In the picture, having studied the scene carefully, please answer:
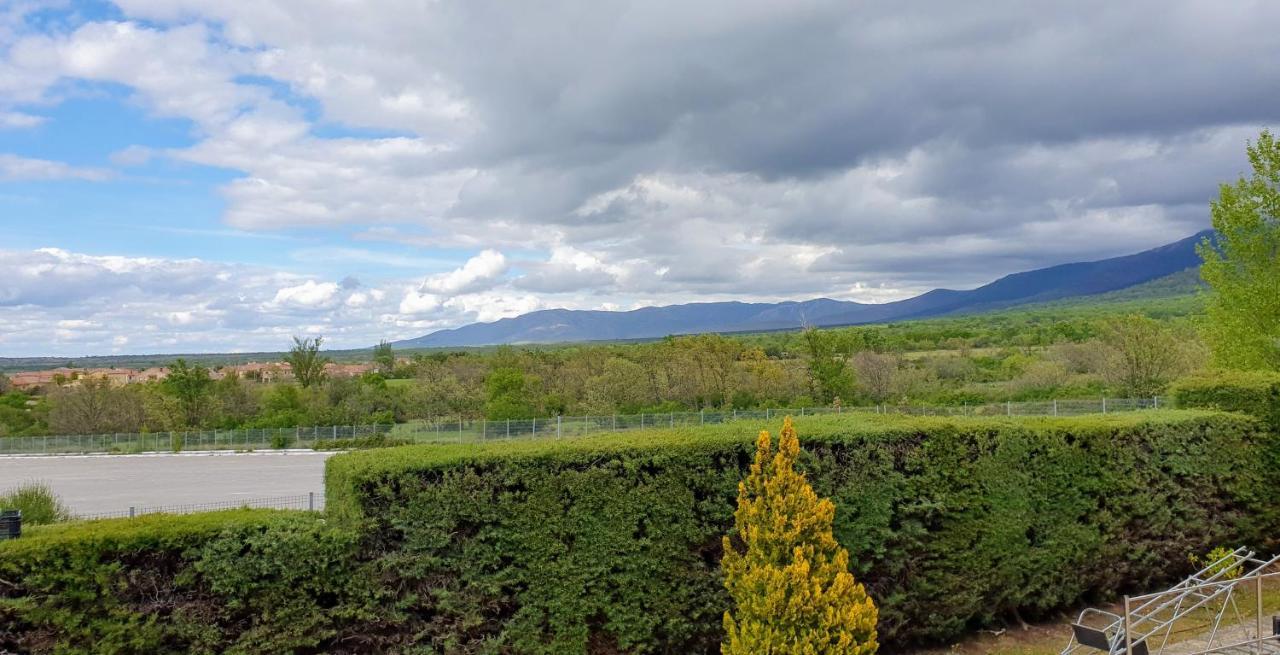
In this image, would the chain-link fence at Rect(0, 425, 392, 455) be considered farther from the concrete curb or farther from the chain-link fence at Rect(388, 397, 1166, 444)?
the chain-link fence at Rect(388, 397, 1166, 444)

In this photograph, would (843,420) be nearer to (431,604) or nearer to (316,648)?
(431,604)

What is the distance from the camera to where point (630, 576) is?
7.44 meters

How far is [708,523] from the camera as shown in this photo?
7703mm

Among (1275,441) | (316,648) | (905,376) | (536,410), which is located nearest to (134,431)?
(536,410)

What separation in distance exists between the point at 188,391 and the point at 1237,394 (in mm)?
59954

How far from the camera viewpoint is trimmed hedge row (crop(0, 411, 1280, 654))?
619 cm

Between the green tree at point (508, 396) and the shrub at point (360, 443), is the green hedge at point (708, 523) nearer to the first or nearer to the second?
the shrub at point (360, 443)

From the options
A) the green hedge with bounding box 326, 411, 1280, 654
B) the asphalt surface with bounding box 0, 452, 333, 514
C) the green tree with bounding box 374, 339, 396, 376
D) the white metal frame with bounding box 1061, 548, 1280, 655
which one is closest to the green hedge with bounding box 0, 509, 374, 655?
the green hedge with bounding box 326, 411, 1280, 654

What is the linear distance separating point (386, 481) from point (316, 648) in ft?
5.02

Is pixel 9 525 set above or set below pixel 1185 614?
above

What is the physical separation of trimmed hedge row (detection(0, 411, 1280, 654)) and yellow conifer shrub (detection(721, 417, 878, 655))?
139 centimetres

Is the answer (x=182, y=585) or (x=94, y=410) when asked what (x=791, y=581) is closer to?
(x=182, y=585)

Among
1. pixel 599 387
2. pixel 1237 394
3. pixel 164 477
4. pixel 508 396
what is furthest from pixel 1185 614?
pixel 508 396

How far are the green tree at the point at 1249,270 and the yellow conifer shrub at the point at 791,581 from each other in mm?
18097
